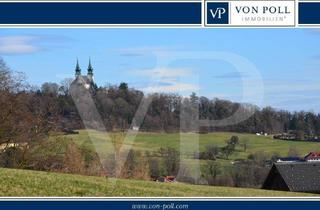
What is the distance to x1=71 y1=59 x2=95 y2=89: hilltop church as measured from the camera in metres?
5.99

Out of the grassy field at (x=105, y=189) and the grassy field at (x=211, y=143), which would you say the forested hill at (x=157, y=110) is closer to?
the grassy field at (x=211, y=143)

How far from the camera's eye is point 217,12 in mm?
5680

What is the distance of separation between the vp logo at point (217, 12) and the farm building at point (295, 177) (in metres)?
1.63

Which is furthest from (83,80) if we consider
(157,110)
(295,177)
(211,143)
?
(295,177)

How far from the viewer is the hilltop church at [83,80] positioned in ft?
19.6

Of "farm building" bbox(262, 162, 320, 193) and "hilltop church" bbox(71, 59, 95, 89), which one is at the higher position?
"hilltop church" bbox(71, 59, 95, 89)

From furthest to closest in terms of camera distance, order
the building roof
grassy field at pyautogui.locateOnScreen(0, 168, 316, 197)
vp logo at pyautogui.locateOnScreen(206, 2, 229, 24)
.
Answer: the building roof
grassy field at pyautogui.locateOnScreen(0, 168, 316, 197)
vp logo at pyautogui.locateOnScreen(206, 2, 229, 24)

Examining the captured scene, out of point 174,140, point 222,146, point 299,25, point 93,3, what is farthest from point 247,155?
point 93,3

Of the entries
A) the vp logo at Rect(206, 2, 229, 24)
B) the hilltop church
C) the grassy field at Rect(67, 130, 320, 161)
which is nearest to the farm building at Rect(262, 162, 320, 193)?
the grassy field at Rect(67, 130, 320, 161)

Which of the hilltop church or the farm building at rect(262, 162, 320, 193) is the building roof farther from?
the hilltop church

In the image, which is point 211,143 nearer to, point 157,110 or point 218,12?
point 157,110

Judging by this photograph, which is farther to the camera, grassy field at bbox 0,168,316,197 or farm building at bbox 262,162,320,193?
farm building at bbox 262,162,320,193

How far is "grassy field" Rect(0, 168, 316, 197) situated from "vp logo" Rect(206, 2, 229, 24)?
1.66 m
